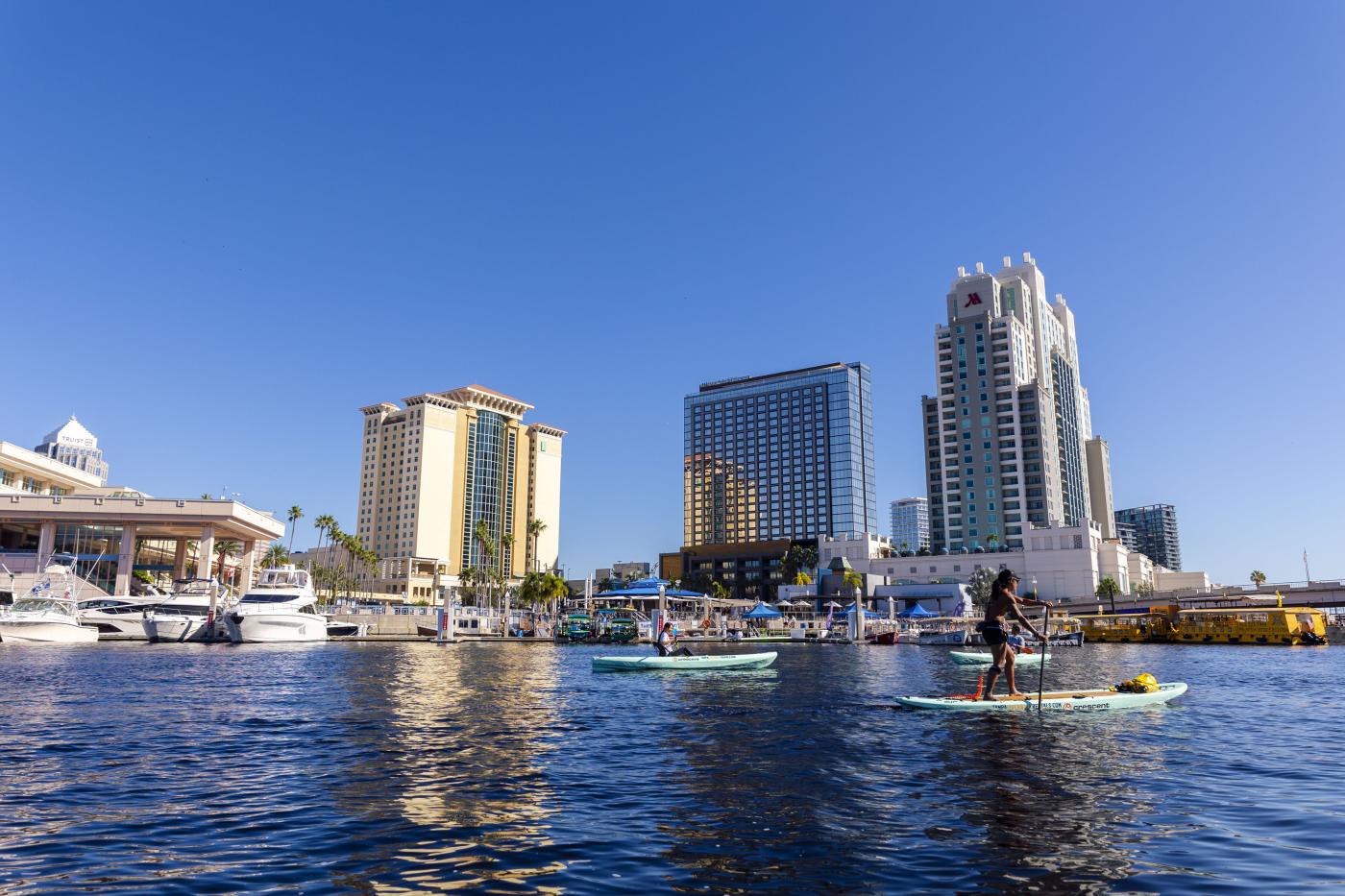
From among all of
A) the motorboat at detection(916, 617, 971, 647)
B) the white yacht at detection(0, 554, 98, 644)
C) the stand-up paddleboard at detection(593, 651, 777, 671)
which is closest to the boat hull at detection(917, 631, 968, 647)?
the motorboat at detection(916, 617, 971, 647)

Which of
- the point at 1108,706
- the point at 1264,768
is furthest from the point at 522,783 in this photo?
the point at 1108,706

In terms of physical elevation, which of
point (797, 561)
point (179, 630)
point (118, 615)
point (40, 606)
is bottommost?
point (179, 630)

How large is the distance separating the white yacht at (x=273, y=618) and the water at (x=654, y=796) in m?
43.1

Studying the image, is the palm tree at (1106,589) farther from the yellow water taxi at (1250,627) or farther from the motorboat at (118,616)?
the motorboat at (118,616)

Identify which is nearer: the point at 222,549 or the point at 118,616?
the point at 118,616

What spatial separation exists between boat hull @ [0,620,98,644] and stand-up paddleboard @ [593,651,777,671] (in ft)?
145

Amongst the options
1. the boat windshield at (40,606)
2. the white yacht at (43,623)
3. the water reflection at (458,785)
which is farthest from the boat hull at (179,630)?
the water reflection at (458,785)

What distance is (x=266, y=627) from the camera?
236 ft

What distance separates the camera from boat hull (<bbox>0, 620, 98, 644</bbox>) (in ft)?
201

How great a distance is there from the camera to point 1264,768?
16812 mm

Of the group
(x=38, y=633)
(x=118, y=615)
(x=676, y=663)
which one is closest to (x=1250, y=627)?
(x=676, y=663)

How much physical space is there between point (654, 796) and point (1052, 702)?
16.0 metres

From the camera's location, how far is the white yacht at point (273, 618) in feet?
234

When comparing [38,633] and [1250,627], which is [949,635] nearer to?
[1250,627]
